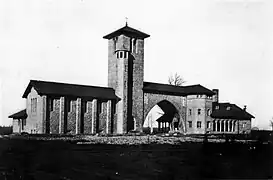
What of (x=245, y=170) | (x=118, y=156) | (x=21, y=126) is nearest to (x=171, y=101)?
(x=21, y=126)

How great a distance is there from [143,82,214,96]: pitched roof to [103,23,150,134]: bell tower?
2.32 metres

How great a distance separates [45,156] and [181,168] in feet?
18.9

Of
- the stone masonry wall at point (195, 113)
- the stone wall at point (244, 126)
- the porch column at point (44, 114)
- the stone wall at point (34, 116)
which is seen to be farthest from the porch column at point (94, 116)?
the stone wall at point (244, 126)

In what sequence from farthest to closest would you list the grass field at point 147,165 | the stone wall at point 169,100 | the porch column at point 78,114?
the stone wall at point 169,100 < the porch column at point 78,114 < the grass field at point 147,165

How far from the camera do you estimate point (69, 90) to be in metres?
42.8

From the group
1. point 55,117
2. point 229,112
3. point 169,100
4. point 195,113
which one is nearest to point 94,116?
point 55,117

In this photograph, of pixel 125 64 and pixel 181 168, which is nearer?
pixel 181 168

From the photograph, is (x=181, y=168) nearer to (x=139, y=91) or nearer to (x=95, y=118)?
(x=95, y=118)

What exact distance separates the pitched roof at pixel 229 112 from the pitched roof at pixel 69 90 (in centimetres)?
1851

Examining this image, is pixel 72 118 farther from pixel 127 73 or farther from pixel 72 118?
pixel 127 73

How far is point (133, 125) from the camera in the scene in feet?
156

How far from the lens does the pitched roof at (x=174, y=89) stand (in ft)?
167

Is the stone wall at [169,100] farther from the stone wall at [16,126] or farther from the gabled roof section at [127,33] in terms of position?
the stone wall at [16,126]

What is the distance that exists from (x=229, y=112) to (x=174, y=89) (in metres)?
11.3
